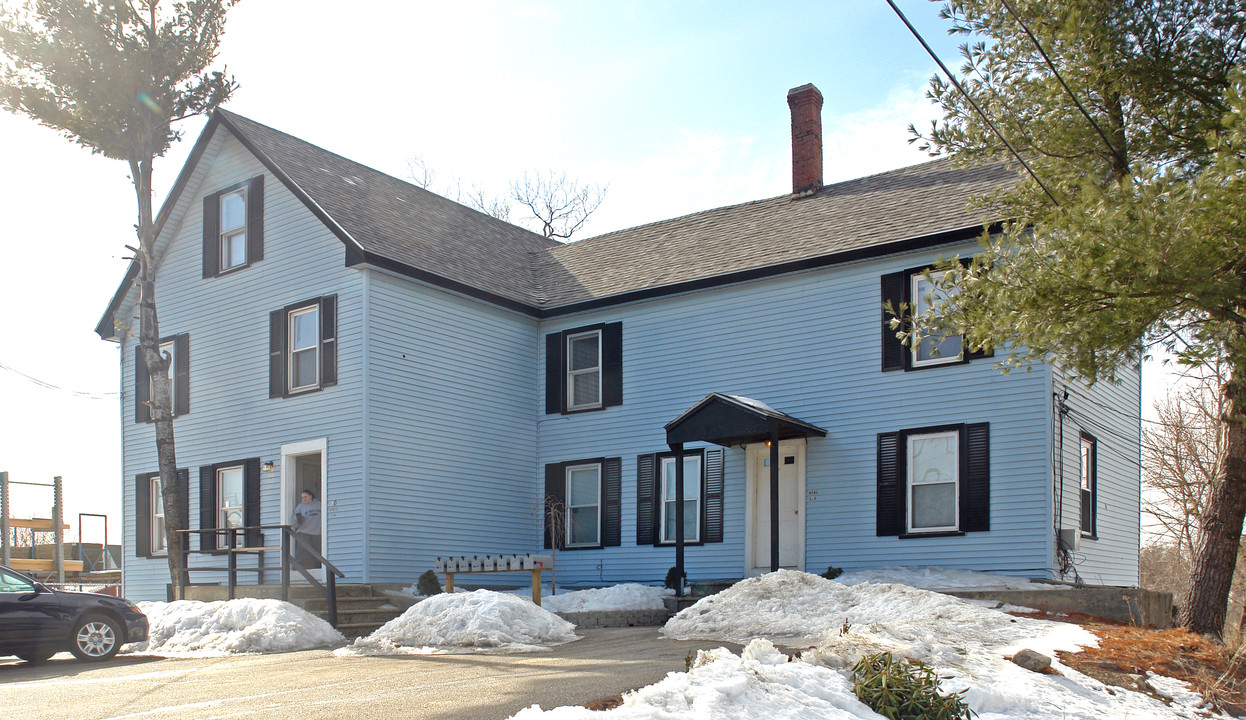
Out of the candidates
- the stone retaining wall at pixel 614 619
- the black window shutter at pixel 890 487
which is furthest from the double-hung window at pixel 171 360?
the black window shutter at pixel 890 487

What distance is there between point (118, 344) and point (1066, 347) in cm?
1910

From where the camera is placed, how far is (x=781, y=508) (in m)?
17.4

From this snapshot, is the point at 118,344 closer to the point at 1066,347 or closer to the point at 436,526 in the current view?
the point at 436,526

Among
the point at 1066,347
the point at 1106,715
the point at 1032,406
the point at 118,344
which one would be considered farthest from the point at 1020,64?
the point at 118,344

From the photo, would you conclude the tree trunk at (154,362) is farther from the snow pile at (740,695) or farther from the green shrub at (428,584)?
the snow pile at (740,695)

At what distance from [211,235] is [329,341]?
4377 millimetres

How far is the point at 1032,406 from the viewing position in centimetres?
1510

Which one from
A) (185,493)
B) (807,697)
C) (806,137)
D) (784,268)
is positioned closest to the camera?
(807,697)

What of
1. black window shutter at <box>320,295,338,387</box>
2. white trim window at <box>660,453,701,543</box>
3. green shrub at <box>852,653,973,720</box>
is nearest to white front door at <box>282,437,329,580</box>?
black window shutter at <box>320,295,338,387</box>

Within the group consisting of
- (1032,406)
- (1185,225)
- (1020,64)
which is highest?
(1020,64)

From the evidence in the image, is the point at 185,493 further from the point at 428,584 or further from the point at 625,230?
the point at 625,230

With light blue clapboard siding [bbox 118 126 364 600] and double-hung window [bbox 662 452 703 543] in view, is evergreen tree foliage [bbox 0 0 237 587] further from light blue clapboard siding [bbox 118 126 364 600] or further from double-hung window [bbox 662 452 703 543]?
double-hung window [bbox 662 452 703 543]

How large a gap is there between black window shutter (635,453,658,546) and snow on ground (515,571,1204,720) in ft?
18.6

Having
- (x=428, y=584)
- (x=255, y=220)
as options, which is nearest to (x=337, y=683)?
(x=428, y=584)
